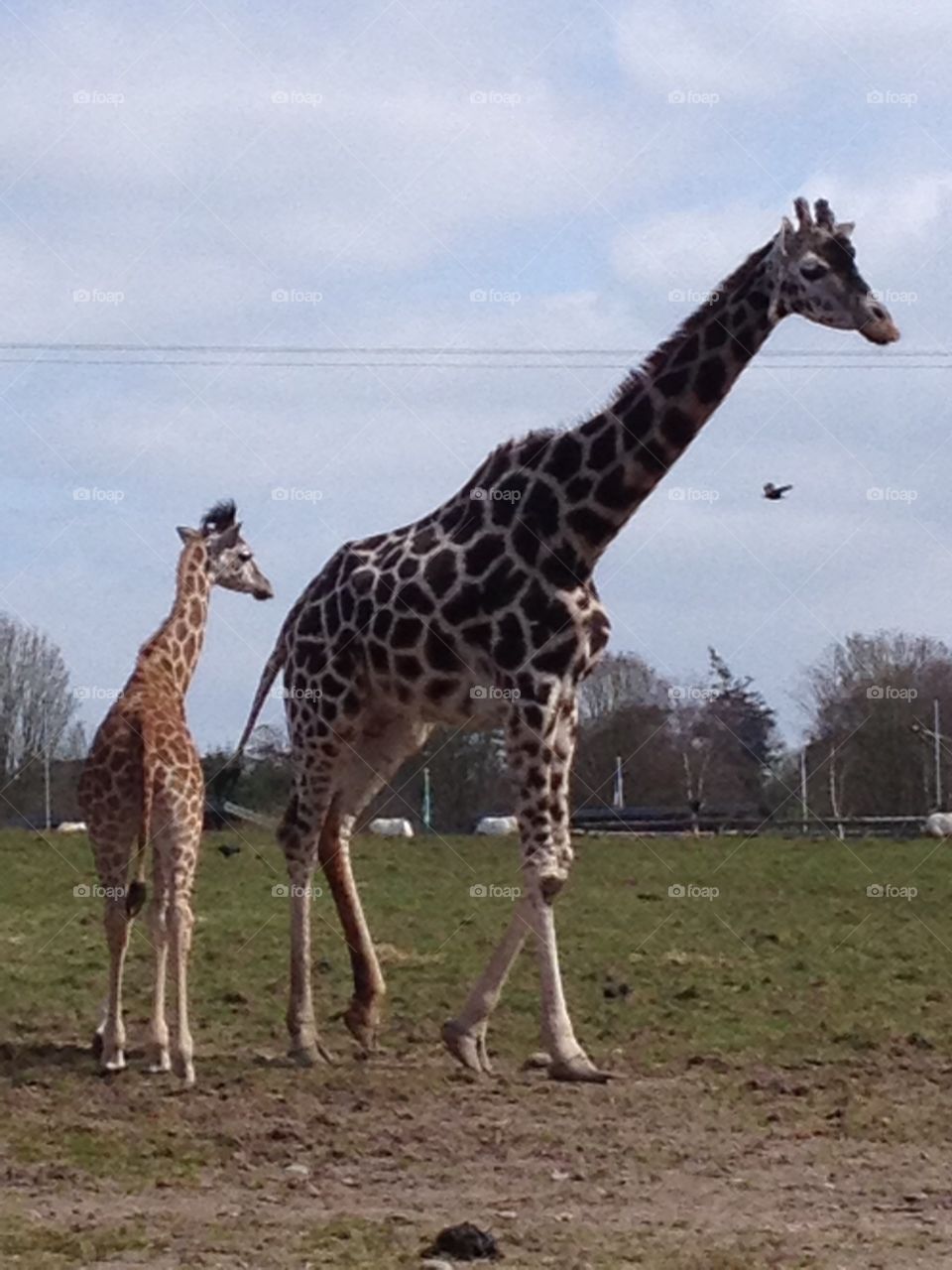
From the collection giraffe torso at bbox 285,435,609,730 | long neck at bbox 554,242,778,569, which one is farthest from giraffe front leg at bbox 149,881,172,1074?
long neck at bbox 554,242,778,569

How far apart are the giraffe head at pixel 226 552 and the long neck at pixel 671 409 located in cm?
287

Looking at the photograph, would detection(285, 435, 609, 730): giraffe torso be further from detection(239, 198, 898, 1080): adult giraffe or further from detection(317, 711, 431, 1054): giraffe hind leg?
detection(317, 711, 431, 1054): giraffe hind leg

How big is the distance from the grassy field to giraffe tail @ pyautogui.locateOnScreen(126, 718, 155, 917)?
0.89m

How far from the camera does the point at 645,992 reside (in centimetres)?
1526

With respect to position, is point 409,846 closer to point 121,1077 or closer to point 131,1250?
point 121,1077

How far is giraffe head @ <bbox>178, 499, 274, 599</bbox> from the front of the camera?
47.4 ft

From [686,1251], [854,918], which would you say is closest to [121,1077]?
[686,1251]

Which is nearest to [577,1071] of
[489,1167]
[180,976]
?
[180,976]

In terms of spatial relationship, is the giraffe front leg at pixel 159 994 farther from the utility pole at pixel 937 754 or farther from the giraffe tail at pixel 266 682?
the utility pole at pixel 937 754

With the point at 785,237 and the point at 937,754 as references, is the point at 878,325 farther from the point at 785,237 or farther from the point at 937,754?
the point at 937,754

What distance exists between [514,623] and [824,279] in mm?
2481

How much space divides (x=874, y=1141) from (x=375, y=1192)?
7.87 ft

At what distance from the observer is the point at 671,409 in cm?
1263

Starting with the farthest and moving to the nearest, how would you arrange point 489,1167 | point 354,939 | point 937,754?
point 937,754 → point 354,939 → point 489,1167
